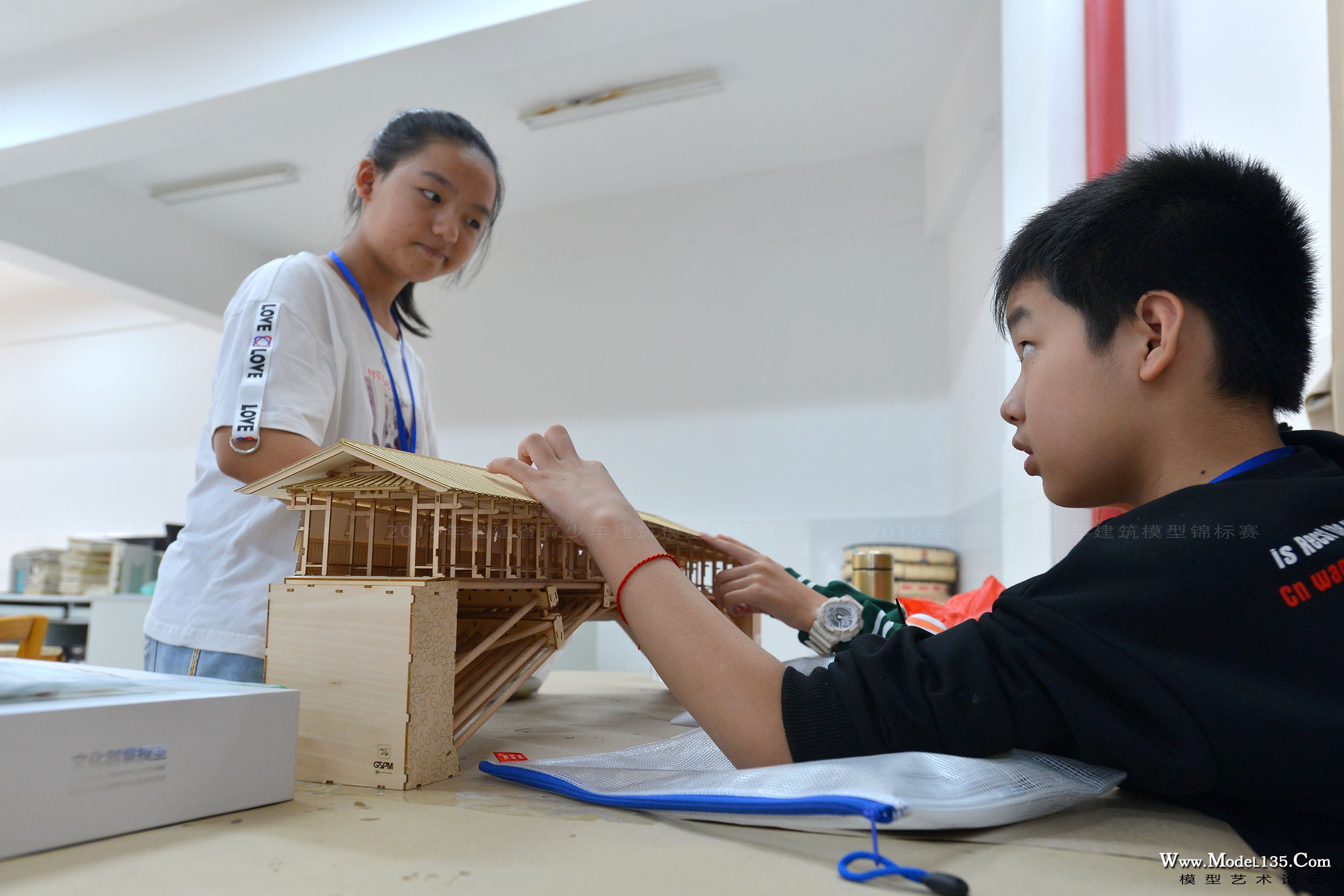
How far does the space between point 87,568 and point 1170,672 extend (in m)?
6.71

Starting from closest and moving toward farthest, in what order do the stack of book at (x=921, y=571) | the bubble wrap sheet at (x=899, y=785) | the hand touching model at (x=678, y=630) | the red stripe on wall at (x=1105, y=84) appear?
the bubble wrap sheet at (x=899, y=785), the hand touching model at (x=678, y=630), the red stripe on wall at (x=1105, y=84), the stack of book at (x=921, y=571)

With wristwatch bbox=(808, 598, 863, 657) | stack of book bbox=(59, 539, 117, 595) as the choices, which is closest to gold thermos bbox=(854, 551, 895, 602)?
wristwatch bbox=(808, 598, 863, 657)

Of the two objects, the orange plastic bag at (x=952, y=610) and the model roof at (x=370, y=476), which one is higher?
the model roof at (x=370, y=476)

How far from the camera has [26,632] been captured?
10.5 feet

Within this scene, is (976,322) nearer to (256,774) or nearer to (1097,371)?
(1097,371)

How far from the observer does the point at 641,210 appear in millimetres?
5387

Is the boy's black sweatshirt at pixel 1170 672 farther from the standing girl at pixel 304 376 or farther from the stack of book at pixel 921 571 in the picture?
the stack of book at pixel 921 571

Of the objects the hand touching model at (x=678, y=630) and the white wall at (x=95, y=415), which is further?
the white wall at (x=95, y=415)

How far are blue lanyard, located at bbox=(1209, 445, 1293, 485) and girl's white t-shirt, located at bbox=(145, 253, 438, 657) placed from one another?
1077 mm

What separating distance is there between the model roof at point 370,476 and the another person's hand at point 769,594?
0.59 m

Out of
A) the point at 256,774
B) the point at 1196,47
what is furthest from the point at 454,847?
the point at 1196,47

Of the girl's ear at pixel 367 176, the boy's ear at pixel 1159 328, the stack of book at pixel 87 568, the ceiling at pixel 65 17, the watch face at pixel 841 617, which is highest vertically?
the ceiling at pixel 65 17

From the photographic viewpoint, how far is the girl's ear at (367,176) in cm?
159

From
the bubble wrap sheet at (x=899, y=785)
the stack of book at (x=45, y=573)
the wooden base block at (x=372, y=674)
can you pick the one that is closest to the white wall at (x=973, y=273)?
the bubble wrap sheet at (x=899, y=785)
